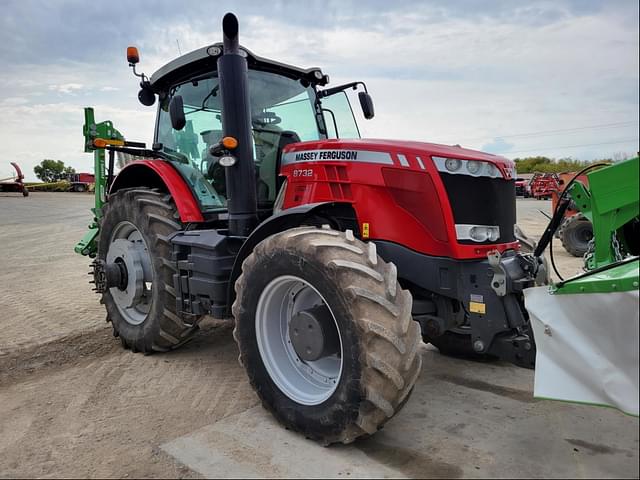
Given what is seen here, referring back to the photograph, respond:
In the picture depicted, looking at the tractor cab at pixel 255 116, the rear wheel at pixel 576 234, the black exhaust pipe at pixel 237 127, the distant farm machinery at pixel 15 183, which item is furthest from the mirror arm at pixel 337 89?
the distant farm machinery at pixel 15 183

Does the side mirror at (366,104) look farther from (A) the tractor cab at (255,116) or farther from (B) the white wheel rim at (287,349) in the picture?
(B) the white wheel rim at (287,349)

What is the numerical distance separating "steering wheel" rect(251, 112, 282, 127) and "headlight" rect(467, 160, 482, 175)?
5.67ft

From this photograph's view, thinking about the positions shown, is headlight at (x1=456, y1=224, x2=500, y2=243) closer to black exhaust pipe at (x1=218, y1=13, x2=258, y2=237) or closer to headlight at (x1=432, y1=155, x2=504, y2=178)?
headlight at (x1=432, y1=155, x2=504, y2=178)

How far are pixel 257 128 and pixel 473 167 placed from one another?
1.74m

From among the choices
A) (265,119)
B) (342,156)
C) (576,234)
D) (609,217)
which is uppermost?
(265,119)

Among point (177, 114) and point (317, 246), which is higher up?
point (177, 114)

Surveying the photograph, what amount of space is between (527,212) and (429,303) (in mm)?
19283

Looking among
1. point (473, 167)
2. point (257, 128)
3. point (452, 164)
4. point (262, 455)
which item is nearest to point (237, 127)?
point (257, 128)

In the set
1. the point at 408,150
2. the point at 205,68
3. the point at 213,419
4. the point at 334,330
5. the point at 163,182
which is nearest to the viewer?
the point at 334,330

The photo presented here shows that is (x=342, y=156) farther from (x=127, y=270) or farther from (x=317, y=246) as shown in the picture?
(x=127, y=270)

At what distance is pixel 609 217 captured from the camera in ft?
8.64

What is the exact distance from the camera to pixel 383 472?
2.52m

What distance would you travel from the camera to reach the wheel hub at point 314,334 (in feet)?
9.30

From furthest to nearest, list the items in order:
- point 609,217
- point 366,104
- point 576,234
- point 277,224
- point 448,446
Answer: point 576,234, point 366,104, point 277,224, point 448,446, point 609,217
